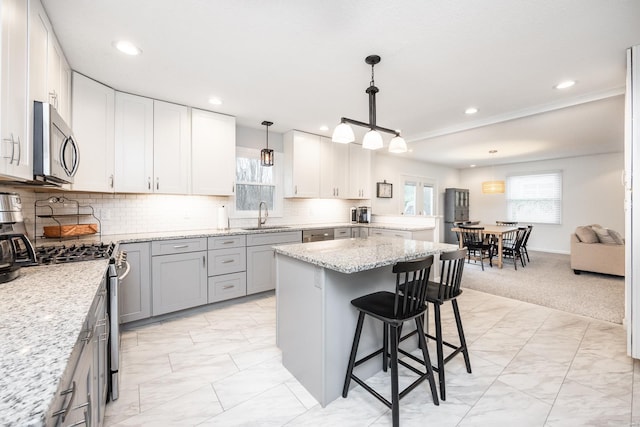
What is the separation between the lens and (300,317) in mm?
1978

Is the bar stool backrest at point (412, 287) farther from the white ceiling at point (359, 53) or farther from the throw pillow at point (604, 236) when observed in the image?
the throw pillow at point (604, 236)

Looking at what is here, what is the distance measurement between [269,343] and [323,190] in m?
2.76

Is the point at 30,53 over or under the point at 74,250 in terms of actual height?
over

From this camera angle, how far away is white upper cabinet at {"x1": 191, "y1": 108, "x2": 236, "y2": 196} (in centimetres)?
350

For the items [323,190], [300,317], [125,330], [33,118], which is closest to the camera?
[33,118]

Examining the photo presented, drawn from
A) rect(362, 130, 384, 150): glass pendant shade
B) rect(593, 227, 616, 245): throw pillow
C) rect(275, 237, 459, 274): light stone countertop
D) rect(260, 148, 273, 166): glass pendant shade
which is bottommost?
rect(593, 227, 616, 245): throw pillow

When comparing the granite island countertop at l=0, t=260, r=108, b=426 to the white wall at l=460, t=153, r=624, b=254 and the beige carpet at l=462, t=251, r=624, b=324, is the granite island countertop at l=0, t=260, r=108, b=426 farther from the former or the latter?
the white wall at l=460, t=153, r=624, b=254

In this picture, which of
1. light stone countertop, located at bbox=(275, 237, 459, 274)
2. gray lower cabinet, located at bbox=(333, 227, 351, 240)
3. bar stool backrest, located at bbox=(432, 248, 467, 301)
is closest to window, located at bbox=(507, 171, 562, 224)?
gray lower cabinet, located at bbox=(333, 227, 351, 240)

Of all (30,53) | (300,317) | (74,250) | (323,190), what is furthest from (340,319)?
(323,190)

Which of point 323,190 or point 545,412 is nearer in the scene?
point 545,412

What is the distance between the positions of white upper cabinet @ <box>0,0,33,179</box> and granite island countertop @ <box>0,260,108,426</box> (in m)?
0.52

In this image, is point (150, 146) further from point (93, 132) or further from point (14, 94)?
point (14, 94)

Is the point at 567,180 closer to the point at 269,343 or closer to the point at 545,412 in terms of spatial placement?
the point at 545,412

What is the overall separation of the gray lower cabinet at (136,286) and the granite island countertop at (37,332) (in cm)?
132
